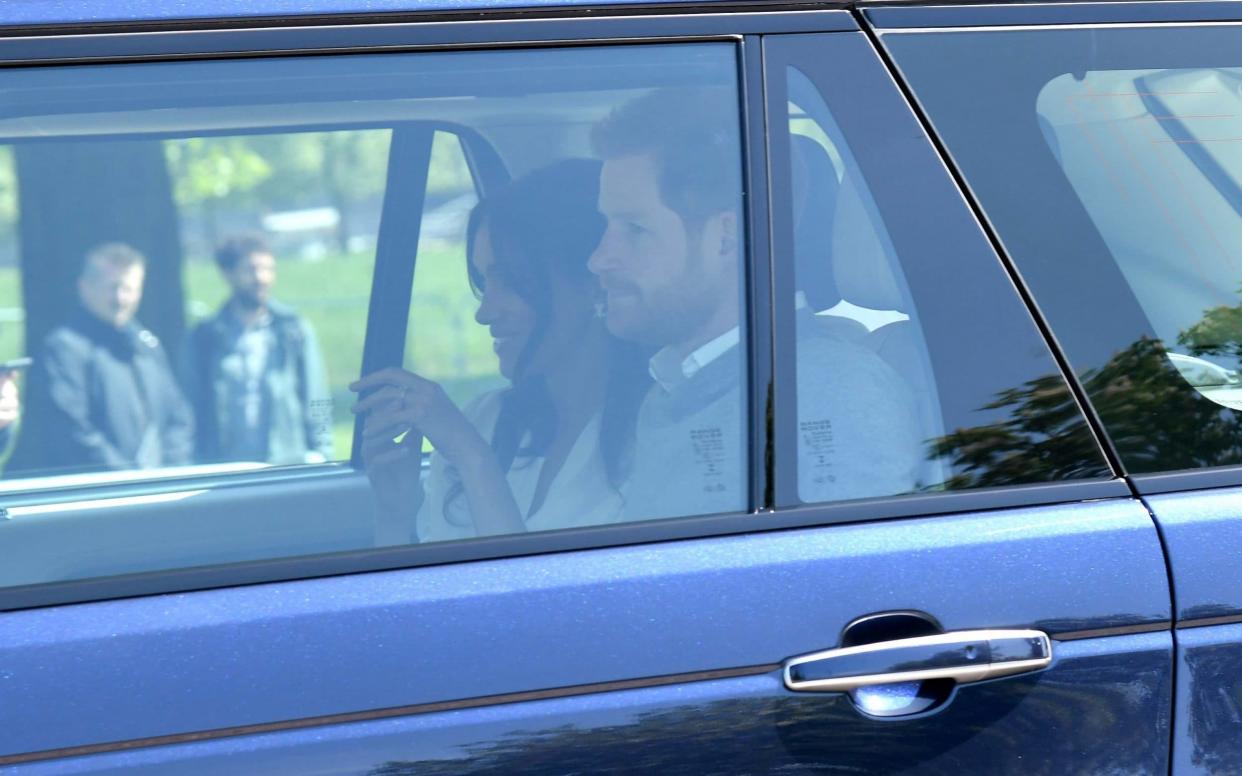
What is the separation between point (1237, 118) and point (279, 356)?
1340mm

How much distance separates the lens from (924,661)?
4.69 feet

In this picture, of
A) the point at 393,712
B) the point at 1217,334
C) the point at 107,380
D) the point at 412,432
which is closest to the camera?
the point at 393,712

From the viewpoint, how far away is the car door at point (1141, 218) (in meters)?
1.53

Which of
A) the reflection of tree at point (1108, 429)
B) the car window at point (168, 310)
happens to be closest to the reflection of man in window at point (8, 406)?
the car window at point (168, 310)

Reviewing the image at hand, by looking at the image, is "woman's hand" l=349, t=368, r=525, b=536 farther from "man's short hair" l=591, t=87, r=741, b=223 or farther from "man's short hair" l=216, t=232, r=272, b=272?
"man's short hair" l=591, t=87, r=741, b=223

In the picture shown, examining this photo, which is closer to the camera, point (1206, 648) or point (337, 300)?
point (1206, 648)

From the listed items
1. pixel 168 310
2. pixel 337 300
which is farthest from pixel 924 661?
pixel 168 310

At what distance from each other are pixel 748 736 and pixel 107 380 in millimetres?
845

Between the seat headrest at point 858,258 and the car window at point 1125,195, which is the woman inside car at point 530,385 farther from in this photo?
the car window at point 1125,195

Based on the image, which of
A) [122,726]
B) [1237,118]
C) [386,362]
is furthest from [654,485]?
[1237,118]

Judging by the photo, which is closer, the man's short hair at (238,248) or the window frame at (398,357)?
the window frame at (398,357)

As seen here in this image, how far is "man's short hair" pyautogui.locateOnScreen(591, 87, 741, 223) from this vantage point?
1571 millimetres

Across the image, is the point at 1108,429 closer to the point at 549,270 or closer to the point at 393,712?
the point at 549,270

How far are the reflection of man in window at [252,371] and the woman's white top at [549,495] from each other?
0.19 metres
